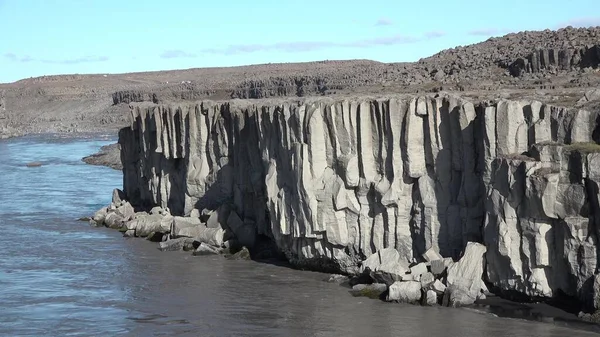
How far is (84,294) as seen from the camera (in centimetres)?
2867

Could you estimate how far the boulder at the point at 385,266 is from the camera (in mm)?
26484

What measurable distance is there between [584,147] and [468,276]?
4609 millimetres

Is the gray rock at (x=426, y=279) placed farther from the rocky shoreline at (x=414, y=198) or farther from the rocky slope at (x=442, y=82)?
the rocky slope at (x=442, y=82)

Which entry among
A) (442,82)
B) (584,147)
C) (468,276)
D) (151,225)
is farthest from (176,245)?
(584,147)

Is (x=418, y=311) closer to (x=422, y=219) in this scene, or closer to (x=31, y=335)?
(x=422, y=219)

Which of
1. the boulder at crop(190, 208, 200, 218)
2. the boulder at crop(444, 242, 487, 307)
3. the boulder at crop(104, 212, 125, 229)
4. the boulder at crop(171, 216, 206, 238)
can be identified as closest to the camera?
the boulder at crop(444, 242, 487, 307)

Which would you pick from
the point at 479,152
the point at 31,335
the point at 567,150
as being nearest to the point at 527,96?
the point at 479,152

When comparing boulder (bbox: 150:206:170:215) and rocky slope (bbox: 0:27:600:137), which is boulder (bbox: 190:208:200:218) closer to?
boulder (bbox: 150:206:170:215)

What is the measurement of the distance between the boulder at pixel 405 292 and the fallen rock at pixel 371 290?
759 mm

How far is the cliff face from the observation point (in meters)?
23.9

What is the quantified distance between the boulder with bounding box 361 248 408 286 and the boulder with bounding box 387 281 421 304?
75 centimetres

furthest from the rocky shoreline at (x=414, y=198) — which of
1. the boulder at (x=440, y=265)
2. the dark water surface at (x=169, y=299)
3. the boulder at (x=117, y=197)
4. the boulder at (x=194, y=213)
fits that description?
the boulder at (x=117, y=197)

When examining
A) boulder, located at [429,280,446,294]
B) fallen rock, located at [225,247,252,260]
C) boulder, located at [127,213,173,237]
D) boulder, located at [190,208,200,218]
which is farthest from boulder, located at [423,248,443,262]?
boulder, located at [127,213,173,237]

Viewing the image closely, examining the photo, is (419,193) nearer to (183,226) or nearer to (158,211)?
(183,226)
